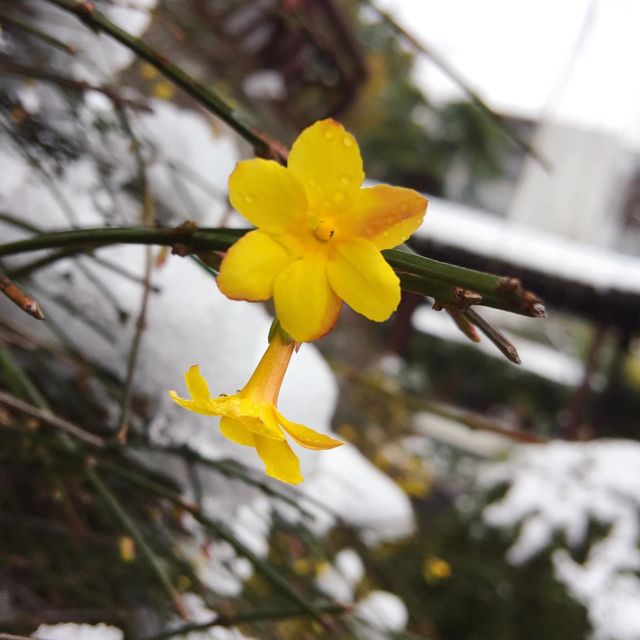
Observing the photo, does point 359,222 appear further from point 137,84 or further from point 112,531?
point 137,84

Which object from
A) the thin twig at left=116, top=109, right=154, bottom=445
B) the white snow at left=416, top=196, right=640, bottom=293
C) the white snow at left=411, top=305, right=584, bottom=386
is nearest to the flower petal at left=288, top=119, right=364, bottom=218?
the thin twig at left=116, top=109, right=154, bottom=445

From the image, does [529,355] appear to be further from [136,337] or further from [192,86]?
[192,86]

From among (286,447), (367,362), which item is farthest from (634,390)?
(286,447)

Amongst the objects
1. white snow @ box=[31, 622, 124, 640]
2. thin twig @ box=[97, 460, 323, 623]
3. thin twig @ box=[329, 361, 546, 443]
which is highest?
thin twig @ box=[329, 361, 546, 443]

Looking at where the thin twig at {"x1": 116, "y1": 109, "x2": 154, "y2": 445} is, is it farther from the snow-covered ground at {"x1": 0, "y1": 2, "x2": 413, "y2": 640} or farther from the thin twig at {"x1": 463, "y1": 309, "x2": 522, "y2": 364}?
the thin twig at {"x1": 463, "y1": 309, "x2": 522, "y2": 364}

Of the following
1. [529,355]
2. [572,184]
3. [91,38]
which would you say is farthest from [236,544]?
[572,184]
